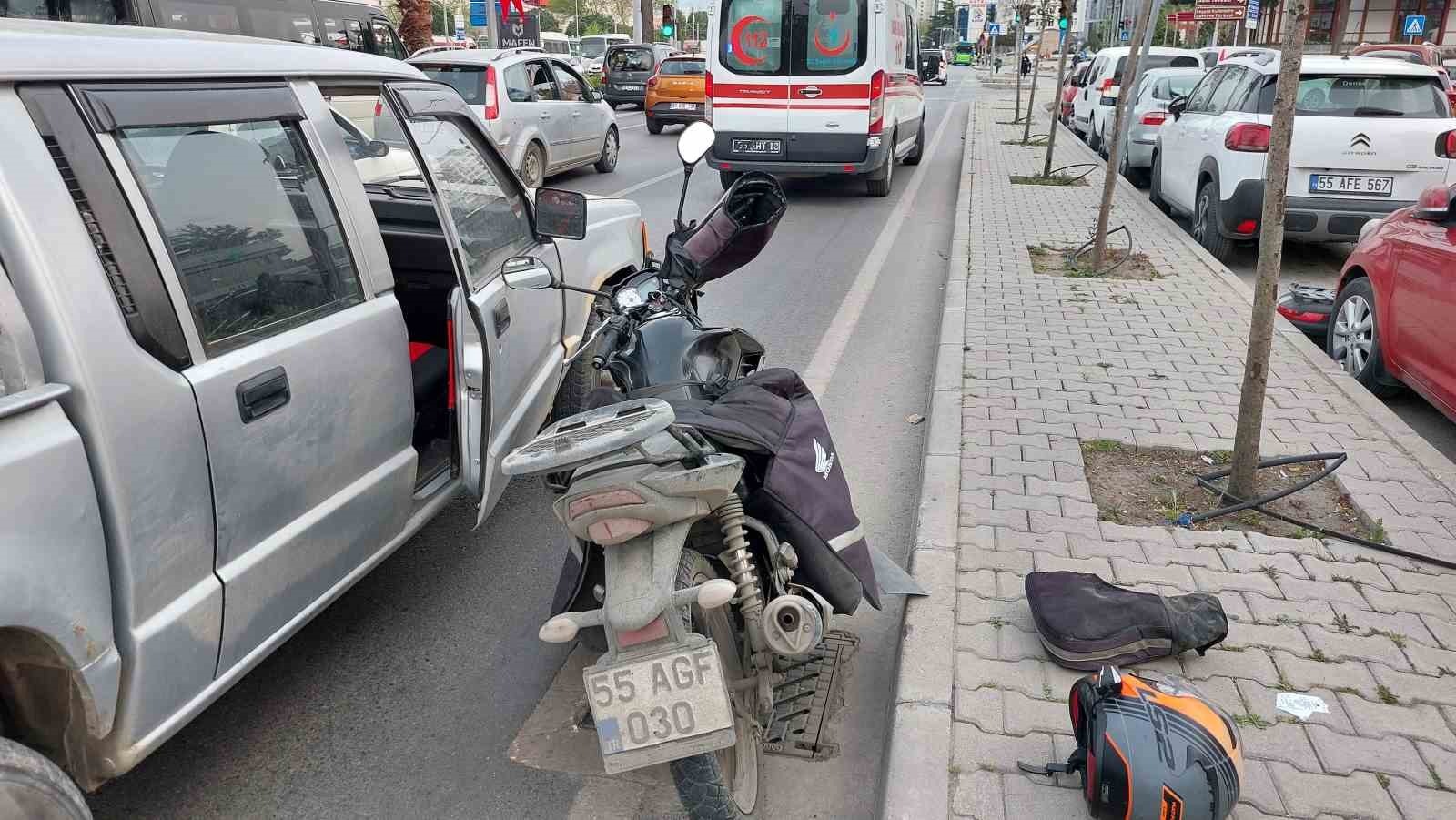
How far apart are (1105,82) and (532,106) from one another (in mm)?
10227

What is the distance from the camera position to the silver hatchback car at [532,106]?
13078mm

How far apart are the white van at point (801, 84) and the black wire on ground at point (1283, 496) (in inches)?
346

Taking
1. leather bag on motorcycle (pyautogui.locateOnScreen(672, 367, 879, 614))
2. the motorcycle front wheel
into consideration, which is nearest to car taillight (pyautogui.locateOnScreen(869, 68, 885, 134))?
leather bag on motorcycle (pyautogui.locateOnScreen(672, 367, 879, 614))

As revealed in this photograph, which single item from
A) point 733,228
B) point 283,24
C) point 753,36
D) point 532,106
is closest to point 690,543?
point 733,228

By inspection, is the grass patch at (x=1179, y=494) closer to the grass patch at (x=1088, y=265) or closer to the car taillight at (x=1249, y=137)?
the grass patch at (x=1088, y=265)

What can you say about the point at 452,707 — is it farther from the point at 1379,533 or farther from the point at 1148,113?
the point at 1148,113

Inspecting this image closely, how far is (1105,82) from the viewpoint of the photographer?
60.6 ft

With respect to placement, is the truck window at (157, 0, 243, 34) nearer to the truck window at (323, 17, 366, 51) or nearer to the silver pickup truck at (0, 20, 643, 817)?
the truck window at (323, 17, 366, 51)

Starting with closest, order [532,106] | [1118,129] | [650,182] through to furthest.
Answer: [1118,129], [532,106], [650,182]

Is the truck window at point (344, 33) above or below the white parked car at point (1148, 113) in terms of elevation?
above

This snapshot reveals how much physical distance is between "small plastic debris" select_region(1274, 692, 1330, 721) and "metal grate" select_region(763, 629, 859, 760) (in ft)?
4.06

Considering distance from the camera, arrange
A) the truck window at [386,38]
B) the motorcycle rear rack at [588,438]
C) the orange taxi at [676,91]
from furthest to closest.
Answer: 1. the orange taxi at [676,91]
2. the truck window at [386,38]
3. the motorcycle rear rack at [588,438]

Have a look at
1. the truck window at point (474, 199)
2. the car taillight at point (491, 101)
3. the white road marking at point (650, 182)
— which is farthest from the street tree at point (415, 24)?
the truck window at point (474, 199)

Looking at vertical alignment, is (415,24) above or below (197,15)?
above
